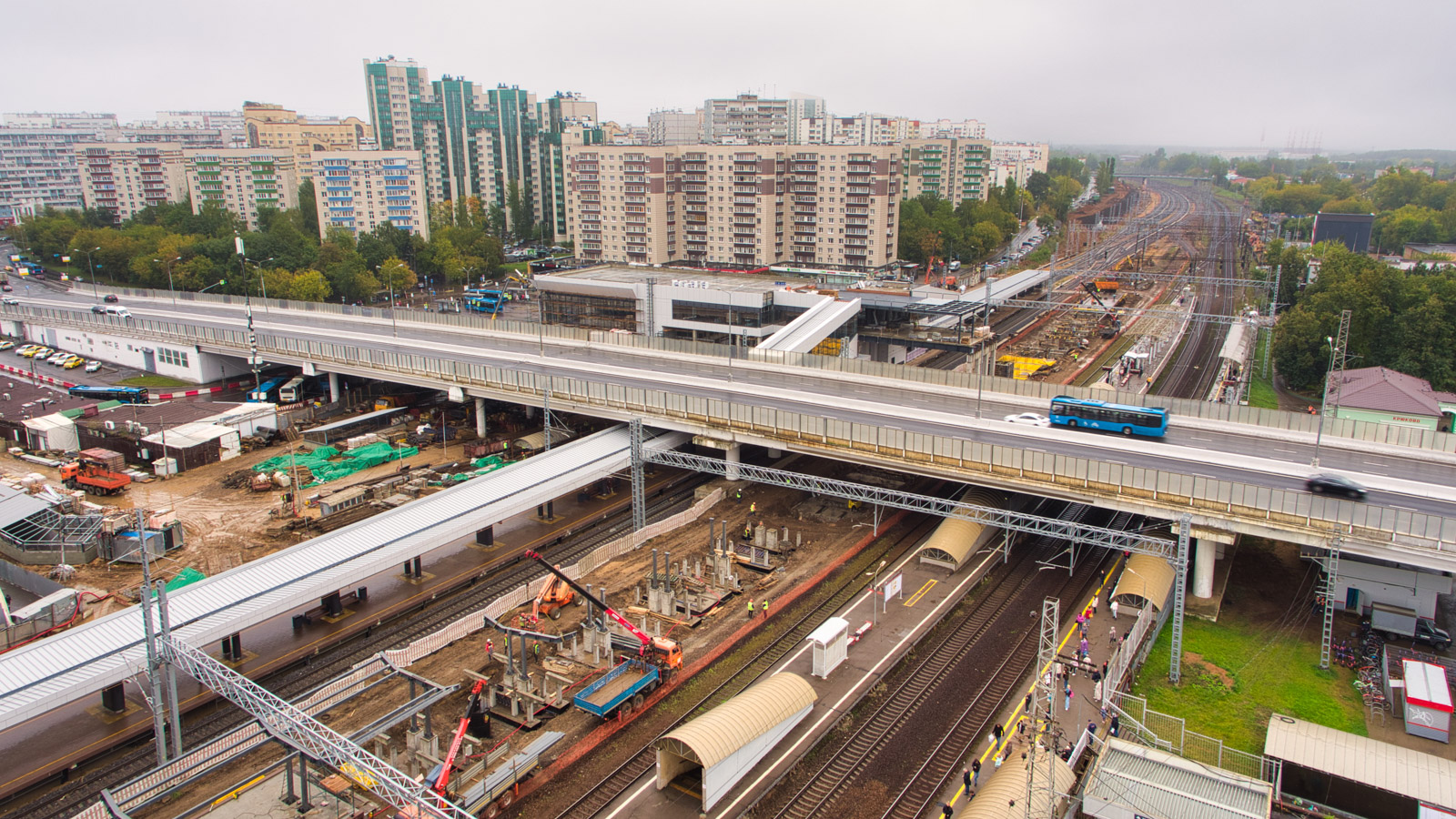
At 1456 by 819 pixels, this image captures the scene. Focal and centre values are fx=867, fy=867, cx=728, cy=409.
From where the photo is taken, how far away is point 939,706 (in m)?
24.5

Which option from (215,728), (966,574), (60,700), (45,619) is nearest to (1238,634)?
(966,574)

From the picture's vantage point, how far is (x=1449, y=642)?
27.3 m

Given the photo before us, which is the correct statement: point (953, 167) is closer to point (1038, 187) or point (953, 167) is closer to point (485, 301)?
point (1038, 187)

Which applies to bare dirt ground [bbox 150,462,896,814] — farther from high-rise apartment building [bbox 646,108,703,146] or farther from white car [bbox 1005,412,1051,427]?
high-rise apartment building [bbox 646,108,703,146]

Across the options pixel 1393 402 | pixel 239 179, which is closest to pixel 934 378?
pixel 1393 402

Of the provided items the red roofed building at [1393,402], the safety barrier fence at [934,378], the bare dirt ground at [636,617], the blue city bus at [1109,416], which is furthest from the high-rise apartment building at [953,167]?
the bare dirt ground at [636,617]

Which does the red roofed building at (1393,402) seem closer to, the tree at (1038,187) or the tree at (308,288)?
the tree at (308,288)

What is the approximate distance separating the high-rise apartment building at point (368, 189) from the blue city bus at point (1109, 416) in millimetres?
87399

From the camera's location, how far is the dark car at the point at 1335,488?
2833cm

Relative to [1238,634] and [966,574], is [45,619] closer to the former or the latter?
[966,574]

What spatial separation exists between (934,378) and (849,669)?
20.6 metres

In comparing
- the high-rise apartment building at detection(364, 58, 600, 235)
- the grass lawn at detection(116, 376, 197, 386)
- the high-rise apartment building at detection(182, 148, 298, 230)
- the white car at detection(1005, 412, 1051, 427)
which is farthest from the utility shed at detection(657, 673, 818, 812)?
the high-rise apartment building at detection(182, 148, 298, 230)

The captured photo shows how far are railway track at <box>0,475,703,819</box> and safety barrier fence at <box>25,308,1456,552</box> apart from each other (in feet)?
17.5

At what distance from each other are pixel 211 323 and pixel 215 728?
46210 mm
